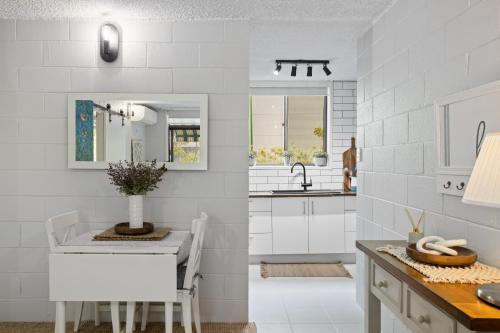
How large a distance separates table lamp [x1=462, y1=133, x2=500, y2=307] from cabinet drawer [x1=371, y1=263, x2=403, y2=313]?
0.45 metres

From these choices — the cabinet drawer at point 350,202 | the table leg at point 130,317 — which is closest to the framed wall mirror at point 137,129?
the table leg at point 130,317

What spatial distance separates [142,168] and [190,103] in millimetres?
585

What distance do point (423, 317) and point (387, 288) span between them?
0.37 meters

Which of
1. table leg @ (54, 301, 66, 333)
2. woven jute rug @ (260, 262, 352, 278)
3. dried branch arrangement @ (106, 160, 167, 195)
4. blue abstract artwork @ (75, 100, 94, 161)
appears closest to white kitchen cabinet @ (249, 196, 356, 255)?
woven jute rug @ (260, 262, 352, 278)

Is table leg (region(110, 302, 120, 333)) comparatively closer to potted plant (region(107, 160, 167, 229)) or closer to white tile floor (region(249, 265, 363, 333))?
potted plant (region(107, 160, 167, 229))

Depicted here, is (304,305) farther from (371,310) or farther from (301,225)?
(371,310)

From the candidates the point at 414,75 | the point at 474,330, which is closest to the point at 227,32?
the point at 414,75

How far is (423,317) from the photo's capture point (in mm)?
1532

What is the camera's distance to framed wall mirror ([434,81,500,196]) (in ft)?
5.78

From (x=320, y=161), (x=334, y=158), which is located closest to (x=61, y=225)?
(x=320, y=161)

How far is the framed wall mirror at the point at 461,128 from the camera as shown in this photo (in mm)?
1763

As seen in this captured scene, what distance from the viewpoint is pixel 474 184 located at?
1327 mm

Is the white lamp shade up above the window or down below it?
below

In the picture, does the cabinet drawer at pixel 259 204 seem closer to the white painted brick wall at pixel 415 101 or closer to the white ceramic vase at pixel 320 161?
the white ceramic vase at pixel 320 161
